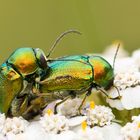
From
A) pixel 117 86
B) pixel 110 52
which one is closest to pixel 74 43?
pixel 110 52

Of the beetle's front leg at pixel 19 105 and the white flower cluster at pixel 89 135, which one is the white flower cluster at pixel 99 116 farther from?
the beetle's front leg at pixel 19 105

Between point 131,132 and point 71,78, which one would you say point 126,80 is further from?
point 131,132

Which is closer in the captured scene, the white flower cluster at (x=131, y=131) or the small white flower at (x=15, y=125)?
the white flower cluster at (x=131, y=131)

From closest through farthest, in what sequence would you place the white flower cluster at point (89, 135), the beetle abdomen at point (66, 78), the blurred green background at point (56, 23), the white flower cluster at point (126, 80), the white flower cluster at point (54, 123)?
1. the white flower cluster at point (89, 135)
2. the white flower cluster at point (54, 123)
3. the beetle abdomen at point (66, 78)
4. the white flower cluster at point (126, 80)
5. the blurred green background at point (56, 23)

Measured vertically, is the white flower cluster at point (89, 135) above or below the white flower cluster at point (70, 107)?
below

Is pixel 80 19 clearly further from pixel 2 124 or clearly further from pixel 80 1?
pixel 2 124

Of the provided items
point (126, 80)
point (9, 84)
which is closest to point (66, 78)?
point (9, 84)

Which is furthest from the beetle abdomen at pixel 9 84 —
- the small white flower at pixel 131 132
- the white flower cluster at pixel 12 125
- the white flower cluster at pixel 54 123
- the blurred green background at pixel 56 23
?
the blurred green background at pixel 56 23

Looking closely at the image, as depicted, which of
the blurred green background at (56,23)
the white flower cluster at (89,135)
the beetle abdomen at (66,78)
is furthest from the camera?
the blurred green background at (56,23)
